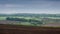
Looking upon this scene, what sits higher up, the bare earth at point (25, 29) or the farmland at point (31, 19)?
the farmland at point (31, 19)

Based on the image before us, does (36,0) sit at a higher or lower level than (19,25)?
higher

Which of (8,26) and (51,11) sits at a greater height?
(51,11)

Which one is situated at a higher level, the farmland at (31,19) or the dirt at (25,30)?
the farmland at (31,19)

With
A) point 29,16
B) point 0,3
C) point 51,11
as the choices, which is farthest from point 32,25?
point 0,3

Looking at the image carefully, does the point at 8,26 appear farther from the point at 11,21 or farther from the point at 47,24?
the point at 47,24

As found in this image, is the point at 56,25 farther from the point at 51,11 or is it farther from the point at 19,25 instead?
the point at 19,25

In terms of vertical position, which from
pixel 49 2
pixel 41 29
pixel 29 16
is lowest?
pixel 41 29

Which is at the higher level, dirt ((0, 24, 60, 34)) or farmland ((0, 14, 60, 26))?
farmland ((0, 14, 60, 26))

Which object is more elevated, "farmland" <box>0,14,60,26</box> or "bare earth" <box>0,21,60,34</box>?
"farmland" <box>0,14,60,26</box>

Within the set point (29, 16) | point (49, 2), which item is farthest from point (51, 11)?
point (29, 16)
